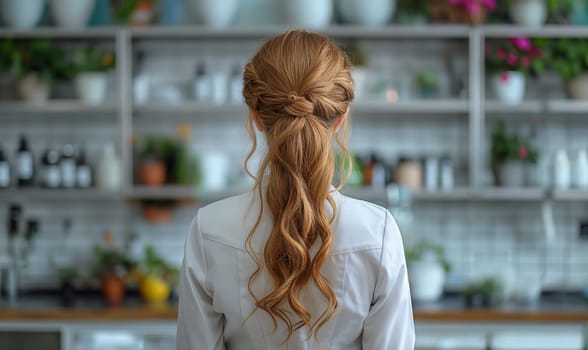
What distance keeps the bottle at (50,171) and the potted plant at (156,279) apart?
592 mm

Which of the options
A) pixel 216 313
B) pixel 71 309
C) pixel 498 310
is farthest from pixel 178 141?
pixel 216 313

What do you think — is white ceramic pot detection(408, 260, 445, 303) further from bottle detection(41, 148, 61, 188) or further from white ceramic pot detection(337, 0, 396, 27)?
bottle detection(41, 148, 61, 188)

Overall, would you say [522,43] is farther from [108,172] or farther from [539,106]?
[108,172]

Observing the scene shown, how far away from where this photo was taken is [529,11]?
410cm

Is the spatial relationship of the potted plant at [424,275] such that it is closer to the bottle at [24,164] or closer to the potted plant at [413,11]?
the potted plant at [413,11]

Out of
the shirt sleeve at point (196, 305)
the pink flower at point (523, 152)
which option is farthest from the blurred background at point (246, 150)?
the shirt sleeve at point (196, 305)

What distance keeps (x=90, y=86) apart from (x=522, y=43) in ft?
7.32

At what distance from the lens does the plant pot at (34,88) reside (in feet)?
13.8

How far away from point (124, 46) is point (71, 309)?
1340 mm

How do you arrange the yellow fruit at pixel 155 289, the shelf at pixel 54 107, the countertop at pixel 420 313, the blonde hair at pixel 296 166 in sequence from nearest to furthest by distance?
1. the blonde hair at pixel 296 166
2. the countertop at pixel 420 313
3. the yellow fruit at pixel 155 289
4. the shelf at pixel 54 107

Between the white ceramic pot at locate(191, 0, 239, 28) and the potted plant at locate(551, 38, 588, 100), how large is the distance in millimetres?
1701

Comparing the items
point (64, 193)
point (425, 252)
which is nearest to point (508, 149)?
point (425, 252)

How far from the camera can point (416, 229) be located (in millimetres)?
4398

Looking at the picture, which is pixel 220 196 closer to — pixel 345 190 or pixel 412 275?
pixel 345 190
